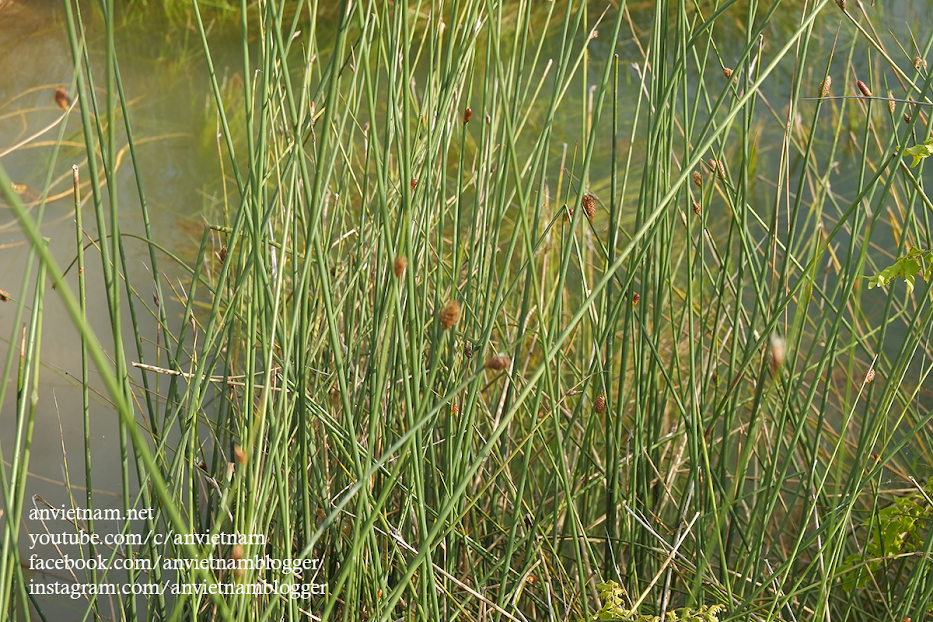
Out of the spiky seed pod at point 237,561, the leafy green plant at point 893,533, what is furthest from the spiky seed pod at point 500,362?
the leafy green plant at point 893,533

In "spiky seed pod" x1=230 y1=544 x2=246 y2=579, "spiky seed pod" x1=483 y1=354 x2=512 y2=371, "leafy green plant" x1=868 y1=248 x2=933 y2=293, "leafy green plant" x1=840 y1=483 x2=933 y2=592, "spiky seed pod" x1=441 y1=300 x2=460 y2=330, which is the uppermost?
"spiky seed pod" x1=441 y1=300 x2=460 y2=330

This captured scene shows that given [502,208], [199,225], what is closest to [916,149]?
[502,208]

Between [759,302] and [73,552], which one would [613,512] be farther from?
[73,552]

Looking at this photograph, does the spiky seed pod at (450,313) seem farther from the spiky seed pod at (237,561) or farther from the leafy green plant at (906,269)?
the leafy green plant at (906,269)

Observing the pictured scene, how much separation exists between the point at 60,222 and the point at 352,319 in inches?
60.0

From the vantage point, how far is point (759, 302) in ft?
2.80

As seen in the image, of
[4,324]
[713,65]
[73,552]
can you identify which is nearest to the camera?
[73,552]

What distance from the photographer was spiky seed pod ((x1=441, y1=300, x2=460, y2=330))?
46 cm

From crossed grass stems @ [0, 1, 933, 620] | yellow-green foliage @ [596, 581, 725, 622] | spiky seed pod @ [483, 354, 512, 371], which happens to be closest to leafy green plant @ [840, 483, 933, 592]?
crossed grass stems @ [0, 1, 933, 620]

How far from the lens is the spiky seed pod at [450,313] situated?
46 centimetres

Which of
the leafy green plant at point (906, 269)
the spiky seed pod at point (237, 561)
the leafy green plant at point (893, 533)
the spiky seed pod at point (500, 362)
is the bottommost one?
the leafy green plant at point (893, 533)

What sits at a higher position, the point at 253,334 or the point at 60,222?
the point at 253,334

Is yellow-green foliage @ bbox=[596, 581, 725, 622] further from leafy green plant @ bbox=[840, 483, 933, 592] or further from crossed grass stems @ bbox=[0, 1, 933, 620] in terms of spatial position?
leafy green plant @ bbox=[840, 483, 933, 592]

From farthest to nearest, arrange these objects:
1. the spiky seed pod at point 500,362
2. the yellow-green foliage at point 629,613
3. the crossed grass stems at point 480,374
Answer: the yellow-green foliage at point 629,613 → the crossed grass stems at point 480,374 → the spiky seed pod at point 500,362
